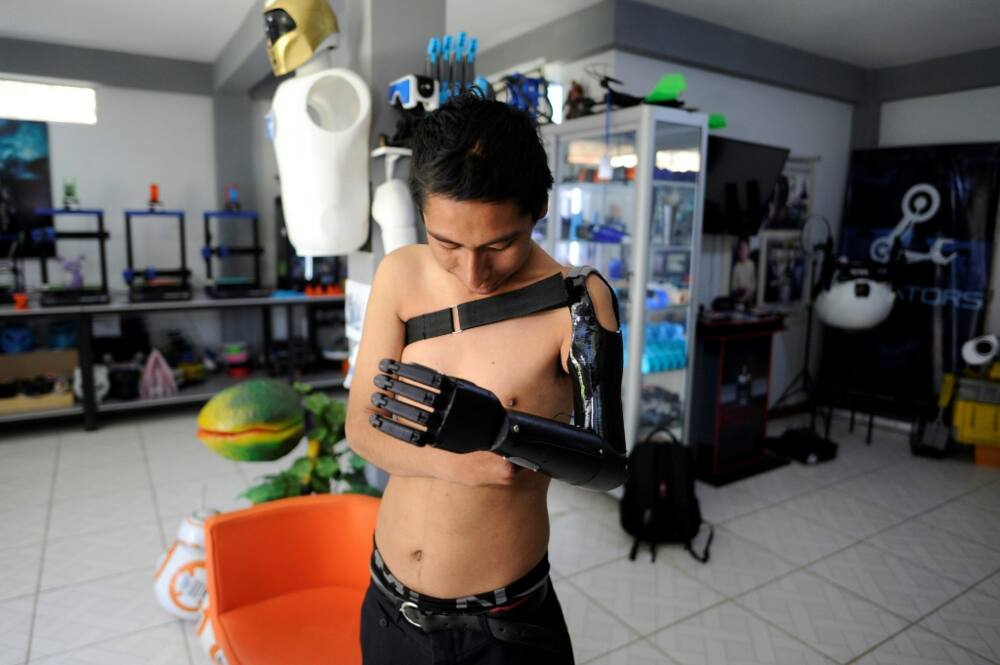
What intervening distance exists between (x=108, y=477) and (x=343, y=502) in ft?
8.47

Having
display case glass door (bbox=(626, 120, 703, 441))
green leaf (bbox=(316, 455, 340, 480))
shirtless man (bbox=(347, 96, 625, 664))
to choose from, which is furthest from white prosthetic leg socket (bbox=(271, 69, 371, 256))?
display case glass door (bbox=(626, 120, 703, 441))

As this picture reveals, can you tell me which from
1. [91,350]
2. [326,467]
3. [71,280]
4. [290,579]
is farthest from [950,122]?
[71,280]

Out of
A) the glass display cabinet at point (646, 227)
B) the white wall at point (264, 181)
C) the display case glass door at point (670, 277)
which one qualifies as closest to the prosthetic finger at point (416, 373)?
the glass display cabinet at point (646, 227)

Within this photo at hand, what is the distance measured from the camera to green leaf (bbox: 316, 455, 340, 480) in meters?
2.29

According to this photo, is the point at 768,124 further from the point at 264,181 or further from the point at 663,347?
the point at 264,181

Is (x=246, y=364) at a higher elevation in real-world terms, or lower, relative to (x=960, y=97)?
lower

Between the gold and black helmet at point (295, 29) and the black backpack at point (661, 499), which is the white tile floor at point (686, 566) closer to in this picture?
the black backpack at point (661, 499)

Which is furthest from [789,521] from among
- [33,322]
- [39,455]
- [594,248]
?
[33,322]

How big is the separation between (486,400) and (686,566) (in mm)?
2632

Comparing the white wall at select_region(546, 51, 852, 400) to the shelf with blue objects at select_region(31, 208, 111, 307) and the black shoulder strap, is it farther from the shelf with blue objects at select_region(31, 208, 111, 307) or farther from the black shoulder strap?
the shelf with blue objects at select_region(31, 208, 111, 307)

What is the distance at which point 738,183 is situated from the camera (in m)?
4.30

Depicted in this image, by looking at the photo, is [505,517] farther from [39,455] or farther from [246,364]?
[246,364]

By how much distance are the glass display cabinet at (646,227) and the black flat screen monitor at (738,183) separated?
568mm

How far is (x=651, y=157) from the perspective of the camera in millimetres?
3418
